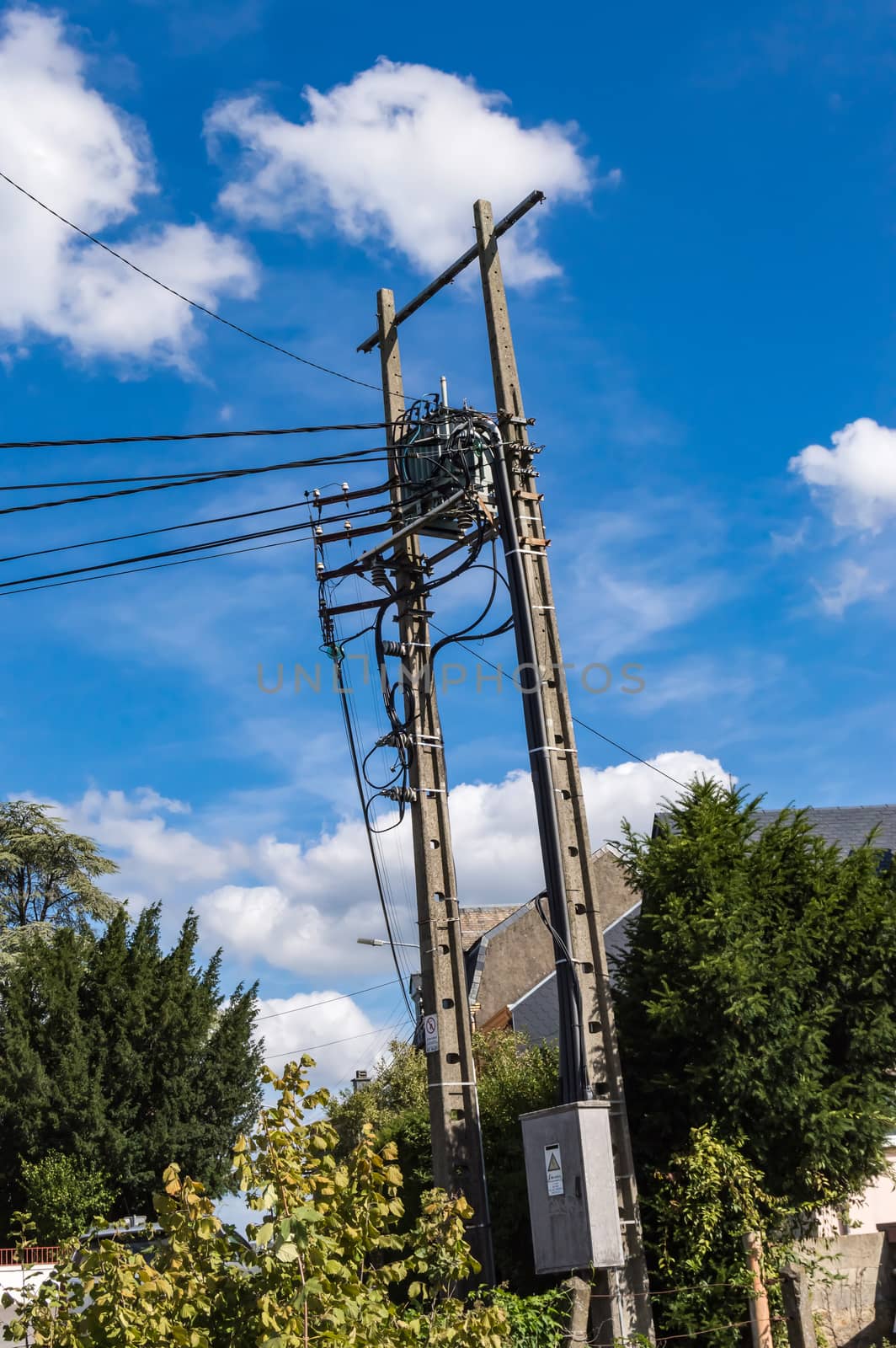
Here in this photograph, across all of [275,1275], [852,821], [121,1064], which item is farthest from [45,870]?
[275,1275]

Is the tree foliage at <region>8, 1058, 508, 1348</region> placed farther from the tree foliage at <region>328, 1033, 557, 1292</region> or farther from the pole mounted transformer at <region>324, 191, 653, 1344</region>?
the pole mounted transformer at <region>324, 191, 653, 1344</region>

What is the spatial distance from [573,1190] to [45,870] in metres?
29.7

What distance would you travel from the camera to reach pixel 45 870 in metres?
36.2

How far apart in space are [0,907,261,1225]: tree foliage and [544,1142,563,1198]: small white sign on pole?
18496mm

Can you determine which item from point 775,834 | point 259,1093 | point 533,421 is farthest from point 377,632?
point 259,1093

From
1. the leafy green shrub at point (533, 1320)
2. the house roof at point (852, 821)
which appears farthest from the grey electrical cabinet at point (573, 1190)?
the house roof at point (852, 821)

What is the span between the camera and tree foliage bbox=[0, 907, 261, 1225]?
2627cm

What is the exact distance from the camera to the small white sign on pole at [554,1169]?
9.46 m

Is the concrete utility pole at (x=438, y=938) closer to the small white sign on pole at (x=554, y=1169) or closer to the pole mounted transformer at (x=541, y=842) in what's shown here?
the pole mounted transformer at (x=541, y=842)

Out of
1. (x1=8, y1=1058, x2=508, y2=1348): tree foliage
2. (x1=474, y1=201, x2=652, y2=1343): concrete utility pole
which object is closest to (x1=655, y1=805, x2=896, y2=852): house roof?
(x1=474, y1=201, x2=652, y2=1343): concrete utility pole

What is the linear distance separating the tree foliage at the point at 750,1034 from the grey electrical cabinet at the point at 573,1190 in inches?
56.3

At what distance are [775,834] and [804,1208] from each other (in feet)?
11.0

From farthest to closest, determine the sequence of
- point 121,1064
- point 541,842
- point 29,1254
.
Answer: point 121,1064 → point 29,1254 → point 541,842

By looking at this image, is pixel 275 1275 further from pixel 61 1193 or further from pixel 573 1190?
pixel 61 1193
